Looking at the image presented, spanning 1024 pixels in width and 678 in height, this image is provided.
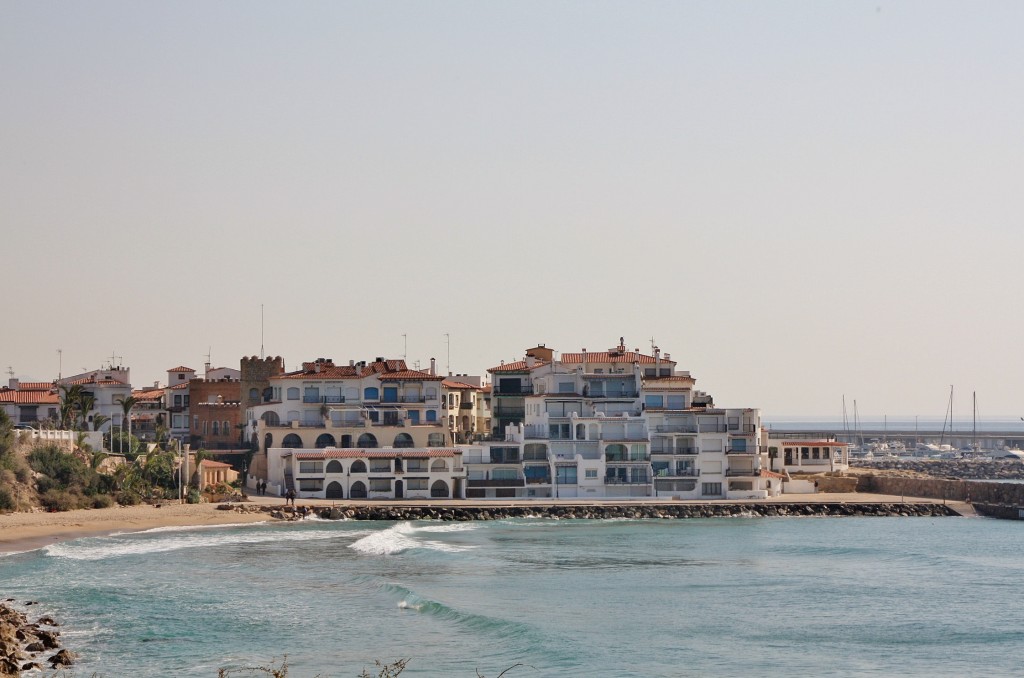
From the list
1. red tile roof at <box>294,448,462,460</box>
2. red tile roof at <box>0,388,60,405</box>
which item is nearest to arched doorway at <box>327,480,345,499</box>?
red tile roof at <box>294,448,462,460</box>

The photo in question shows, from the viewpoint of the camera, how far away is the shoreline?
235ft

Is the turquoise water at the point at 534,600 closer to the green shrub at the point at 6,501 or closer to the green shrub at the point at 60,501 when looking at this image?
the green shrub at the point at 60,501

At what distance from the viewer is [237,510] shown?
8375cm

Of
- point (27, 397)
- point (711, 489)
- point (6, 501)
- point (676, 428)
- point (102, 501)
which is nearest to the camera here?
point (6, 501)

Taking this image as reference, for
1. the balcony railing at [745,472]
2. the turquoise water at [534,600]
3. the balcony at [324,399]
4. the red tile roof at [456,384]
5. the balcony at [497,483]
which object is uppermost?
the red tile roof at [456,384]

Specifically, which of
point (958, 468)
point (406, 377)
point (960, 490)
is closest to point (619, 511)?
point (406, 377)

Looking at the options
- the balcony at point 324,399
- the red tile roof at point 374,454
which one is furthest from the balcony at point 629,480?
the balcony at point 324,399

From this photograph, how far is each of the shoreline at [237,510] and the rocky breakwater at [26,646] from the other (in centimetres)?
2192

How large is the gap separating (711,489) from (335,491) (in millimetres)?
25961

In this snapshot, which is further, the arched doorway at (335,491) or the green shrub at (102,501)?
the arched doorway at (335,491)

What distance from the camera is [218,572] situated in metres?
58.3

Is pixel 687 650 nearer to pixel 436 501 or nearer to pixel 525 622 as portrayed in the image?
pixel 525 622

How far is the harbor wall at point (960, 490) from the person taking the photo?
99.2m

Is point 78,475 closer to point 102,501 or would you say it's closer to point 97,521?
point 102,501
